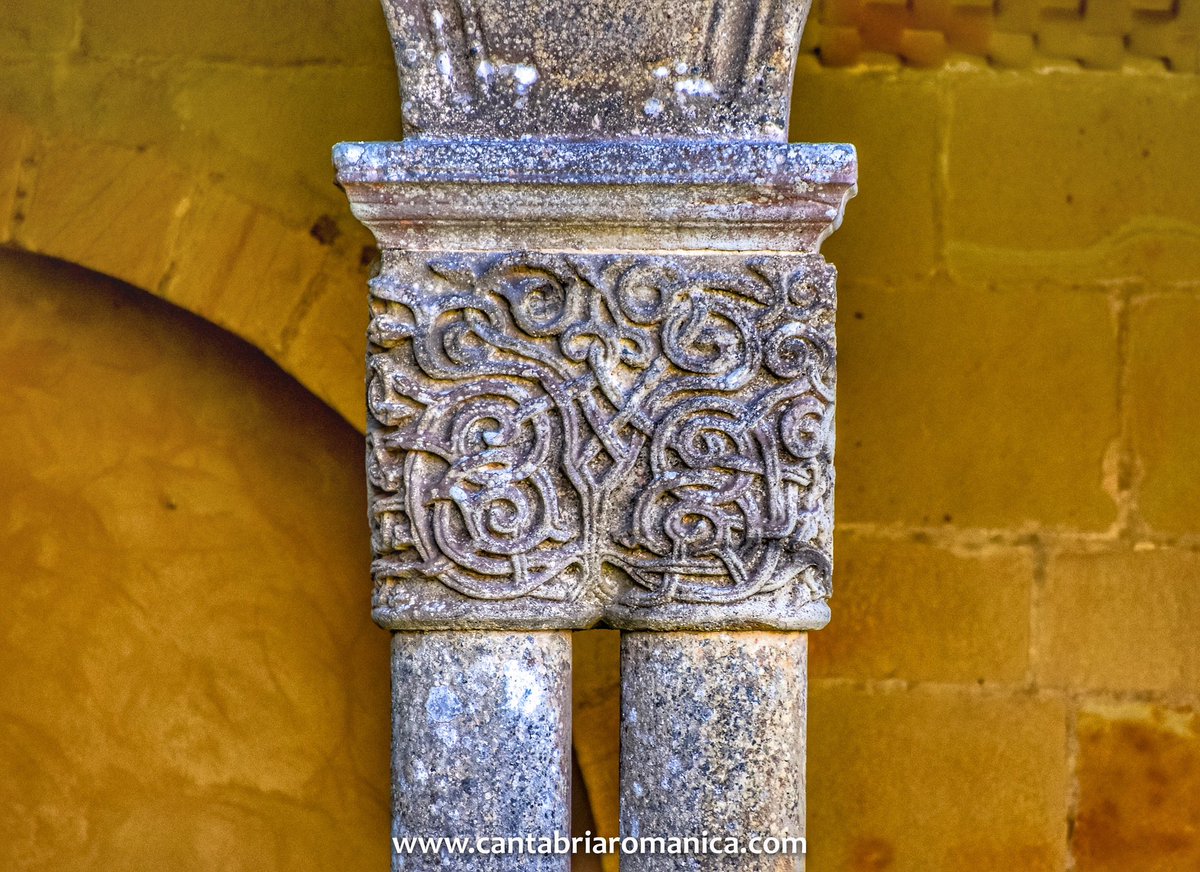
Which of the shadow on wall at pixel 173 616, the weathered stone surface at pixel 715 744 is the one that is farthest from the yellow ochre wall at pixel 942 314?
the weathered stone surface at pixel 715 744

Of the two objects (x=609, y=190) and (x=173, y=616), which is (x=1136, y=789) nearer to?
(x=609, y=190)

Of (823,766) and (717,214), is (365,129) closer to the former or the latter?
(717,214)

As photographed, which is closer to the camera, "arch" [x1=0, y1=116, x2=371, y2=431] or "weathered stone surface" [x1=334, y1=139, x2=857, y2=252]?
"weathered stone surface" [x1=334, y1=139, x2=857, y2=252]

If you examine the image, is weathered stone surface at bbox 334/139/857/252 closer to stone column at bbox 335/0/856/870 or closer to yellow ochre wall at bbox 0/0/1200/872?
stone column at bbox 335/0/856/870

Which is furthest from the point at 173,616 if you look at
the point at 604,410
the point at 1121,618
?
the point at 1121,618

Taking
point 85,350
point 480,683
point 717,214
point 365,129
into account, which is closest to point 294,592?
point 85,350

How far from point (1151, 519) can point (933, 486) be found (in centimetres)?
39

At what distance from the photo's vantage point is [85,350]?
2.95 m

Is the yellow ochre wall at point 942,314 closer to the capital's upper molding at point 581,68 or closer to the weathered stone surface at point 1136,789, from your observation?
the weathered stone surface at point 1136,789

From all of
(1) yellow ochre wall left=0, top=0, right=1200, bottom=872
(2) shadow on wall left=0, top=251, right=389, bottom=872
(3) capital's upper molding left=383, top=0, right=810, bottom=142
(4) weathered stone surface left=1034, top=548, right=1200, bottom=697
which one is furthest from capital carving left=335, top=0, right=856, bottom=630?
(2) shadow on wall left=0, top=251, right=389, bottom=872

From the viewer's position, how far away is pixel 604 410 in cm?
182

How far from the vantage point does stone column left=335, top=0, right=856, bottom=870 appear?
5.92 ft

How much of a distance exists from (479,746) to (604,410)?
1.40 ft

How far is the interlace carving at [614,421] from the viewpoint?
1.81 metres
